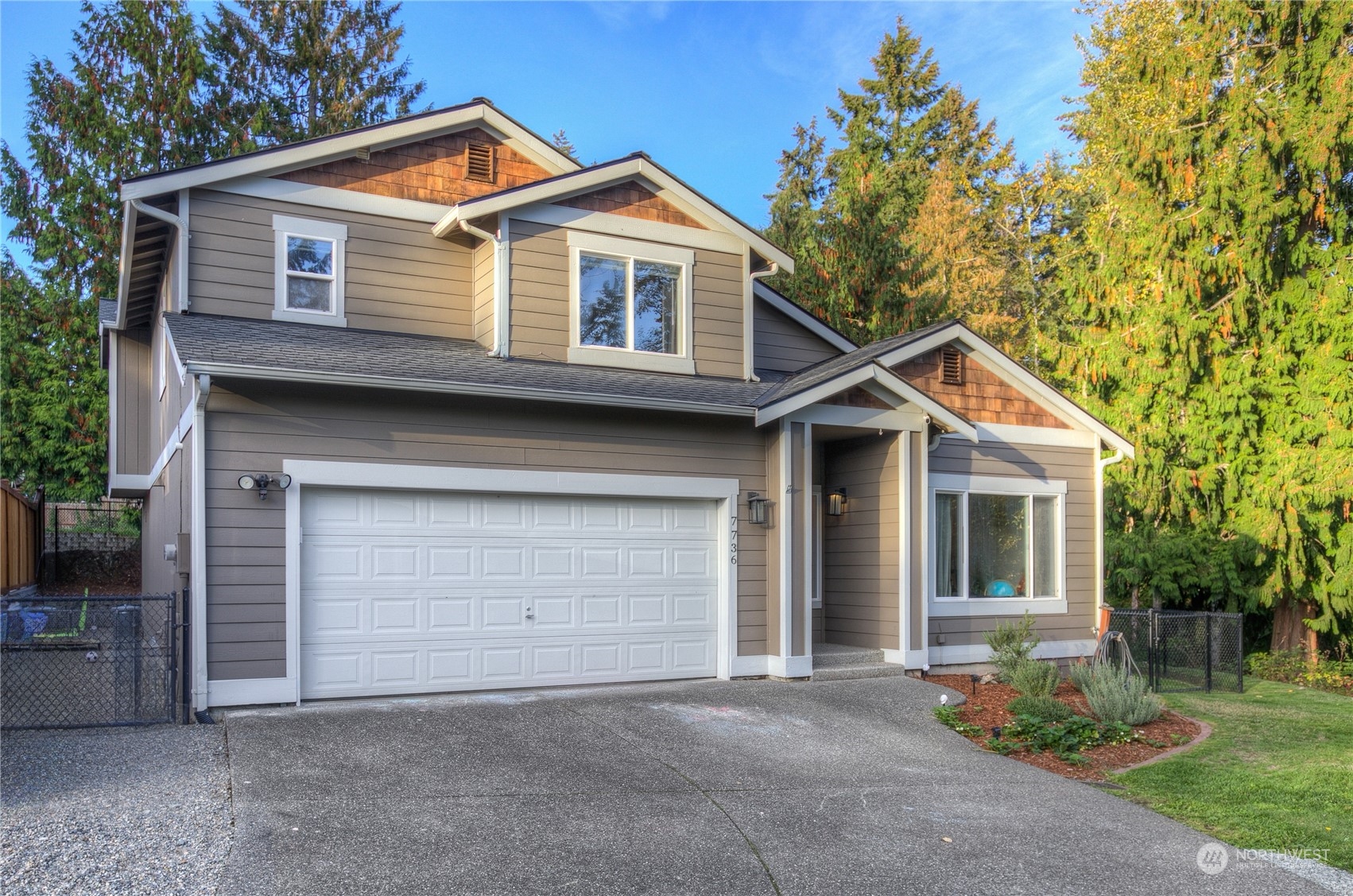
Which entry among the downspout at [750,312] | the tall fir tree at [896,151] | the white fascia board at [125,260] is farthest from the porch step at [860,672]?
the tall fir tree at [896,151]

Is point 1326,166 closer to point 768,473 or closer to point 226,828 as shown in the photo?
point 768,473

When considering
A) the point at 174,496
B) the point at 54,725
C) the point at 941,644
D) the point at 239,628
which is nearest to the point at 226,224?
the point at 174,496

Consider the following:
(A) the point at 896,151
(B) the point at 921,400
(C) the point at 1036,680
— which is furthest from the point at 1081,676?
(A) the point at 896,151

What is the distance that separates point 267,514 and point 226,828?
3.87 m

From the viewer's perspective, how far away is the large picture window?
1306 cm

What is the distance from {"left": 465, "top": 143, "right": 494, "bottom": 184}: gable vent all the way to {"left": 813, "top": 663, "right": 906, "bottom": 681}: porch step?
7009 millimetres

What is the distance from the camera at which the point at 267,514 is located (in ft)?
30.3

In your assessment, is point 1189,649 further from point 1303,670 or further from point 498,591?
point 498,591

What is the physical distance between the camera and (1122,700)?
9.88m

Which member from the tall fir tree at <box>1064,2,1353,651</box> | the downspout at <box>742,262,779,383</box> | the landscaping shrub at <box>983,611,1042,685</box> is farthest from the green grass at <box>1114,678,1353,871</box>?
the downspout at <box>742,262,779,383</box>

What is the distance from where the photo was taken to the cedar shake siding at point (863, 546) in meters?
12.3

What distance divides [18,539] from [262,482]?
12074mm

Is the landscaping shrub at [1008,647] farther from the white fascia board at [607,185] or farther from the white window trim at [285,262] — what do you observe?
the white window trim at [285,262]

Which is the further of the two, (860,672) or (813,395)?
(860,672)
